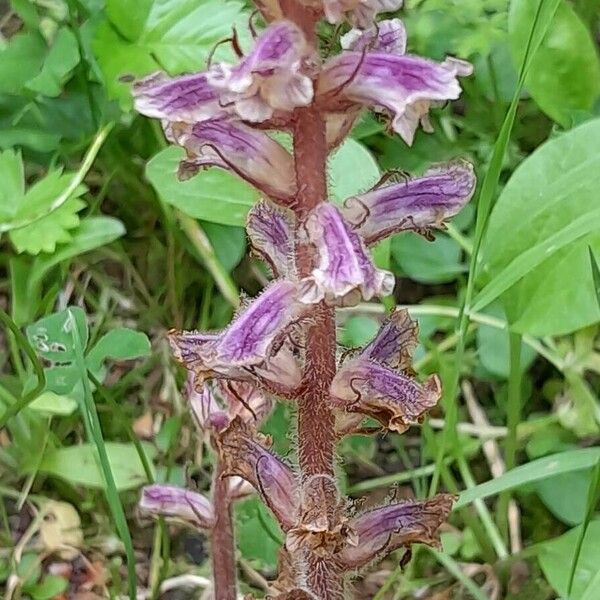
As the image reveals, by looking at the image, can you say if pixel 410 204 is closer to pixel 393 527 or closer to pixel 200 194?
pixel 393 527

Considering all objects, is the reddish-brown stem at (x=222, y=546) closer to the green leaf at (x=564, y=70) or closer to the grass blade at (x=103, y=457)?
the grass blade at (x=103, y=457)

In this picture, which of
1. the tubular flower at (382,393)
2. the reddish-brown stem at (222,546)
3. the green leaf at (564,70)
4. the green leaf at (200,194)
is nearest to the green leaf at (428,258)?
the green leaf at (564,70)

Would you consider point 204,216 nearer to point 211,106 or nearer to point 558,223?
point 558,223

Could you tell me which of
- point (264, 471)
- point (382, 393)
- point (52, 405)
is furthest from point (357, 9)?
point (52, 405)

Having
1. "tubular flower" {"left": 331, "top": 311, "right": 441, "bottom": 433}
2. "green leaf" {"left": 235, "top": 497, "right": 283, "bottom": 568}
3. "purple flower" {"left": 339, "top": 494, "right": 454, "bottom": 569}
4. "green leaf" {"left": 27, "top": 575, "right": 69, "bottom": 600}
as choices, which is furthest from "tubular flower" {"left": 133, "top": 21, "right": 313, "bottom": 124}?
"green leaf" {"left": 27, "top": 575, "right": 69, "bottom": 600}

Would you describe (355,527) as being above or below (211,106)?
below

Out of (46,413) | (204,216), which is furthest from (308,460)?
(46,413)

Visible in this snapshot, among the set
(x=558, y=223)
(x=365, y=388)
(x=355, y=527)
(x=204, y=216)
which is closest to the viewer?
(x=365, y=388)
